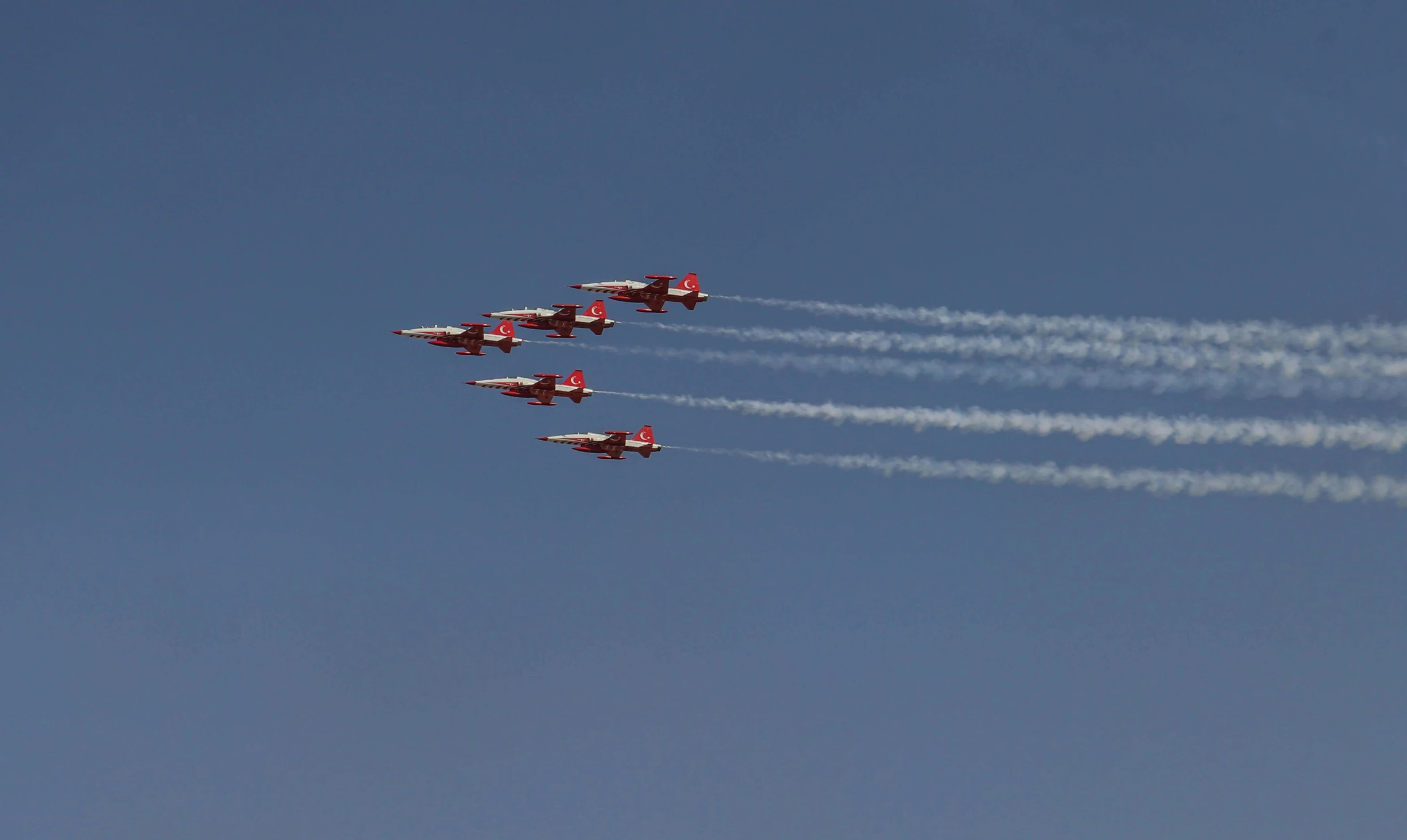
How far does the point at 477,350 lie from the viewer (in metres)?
116

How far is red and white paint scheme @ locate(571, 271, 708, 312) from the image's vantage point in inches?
4429

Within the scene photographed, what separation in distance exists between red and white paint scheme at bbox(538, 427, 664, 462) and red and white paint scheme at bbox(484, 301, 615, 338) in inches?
277

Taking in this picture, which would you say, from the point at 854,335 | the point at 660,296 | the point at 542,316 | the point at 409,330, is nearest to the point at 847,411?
the point at 854,335

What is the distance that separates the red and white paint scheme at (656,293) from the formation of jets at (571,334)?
4 cm

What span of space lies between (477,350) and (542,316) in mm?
5487

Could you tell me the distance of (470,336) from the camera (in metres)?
116

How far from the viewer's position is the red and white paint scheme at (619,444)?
11369 centimetres

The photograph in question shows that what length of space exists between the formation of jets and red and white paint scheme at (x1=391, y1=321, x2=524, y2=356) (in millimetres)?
39

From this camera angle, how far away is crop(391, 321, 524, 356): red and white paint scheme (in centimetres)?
11575

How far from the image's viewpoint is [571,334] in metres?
114

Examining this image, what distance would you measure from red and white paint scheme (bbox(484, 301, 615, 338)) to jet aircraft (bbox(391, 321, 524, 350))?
1581mm

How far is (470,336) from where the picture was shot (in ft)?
380

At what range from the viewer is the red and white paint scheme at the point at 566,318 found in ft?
370

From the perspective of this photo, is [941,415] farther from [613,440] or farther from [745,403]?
[613,440]
